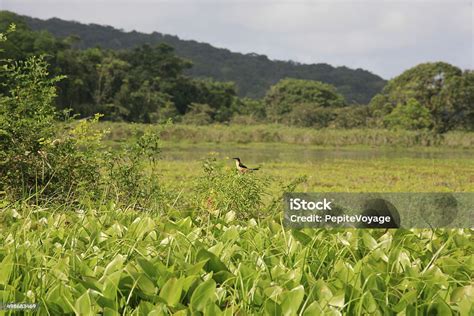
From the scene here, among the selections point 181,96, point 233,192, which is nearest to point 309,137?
point 181,96

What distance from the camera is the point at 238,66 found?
58969mm

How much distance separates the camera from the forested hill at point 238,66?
180 feet

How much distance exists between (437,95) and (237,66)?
3438 cm

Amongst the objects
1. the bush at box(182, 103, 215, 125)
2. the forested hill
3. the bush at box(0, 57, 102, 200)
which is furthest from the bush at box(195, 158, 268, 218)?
the forested hill

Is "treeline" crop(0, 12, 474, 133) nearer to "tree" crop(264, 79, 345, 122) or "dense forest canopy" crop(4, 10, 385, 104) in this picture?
"tree" crop(264, 79, 345, 122)

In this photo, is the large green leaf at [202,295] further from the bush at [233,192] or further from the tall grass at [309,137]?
the tall grass at [309,137]

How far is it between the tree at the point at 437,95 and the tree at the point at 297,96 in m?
7.98

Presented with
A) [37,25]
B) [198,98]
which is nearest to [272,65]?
[37,25]

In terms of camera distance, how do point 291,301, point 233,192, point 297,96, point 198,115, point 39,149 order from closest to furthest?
point 291,301, point 233,192, point 39,149, point 198,115, point 297,96

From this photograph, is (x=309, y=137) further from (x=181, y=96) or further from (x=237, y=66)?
(x=237, y=66)

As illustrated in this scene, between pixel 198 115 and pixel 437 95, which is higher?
pixel 437 95

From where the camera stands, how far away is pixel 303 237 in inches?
63.5

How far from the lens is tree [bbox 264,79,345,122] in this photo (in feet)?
116

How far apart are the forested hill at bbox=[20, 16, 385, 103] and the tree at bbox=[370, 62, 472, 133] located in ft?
75.5
